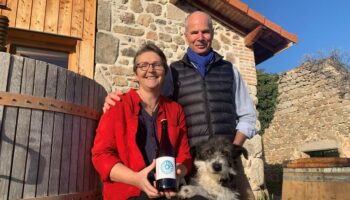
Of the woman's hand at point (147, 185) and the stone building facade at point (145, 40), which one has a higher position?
the stone building facade at point (145, 40)

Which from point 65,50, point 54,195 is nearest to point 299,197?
point 54,195

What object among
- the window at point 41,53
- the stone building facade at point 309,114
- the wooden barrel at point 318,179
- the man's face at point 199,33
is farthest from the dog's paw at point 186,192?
the stone building facade at point 309,114

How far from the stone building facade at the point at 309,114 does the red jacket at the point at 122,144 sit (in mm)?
9937

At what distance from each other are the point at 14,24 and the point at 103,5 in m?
1.70

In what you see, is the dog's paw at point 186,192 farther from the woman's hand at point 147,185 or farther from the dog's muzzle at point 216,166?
the woman's hand at point 147,185

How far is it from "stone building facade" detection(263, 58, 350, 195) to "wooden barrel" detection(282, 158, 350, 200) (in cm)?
871

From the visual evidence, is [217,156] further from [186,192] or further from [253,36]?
[253,36]

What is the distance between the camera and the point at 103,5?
6414 millimetres

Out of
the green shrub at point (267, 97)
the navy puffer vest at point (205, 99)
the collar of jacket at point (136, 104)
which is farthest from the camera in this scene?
the green shrub at point (267, 97)

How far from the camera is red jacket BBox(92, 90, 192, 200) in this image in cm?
234

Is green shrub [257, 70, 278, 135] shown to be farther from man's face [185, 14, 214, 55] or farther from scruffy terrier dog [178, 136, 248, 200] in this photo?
scruffy terrier dog [178, 136, 248, 200]

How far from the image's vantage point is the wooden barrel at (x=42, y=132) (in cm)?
235

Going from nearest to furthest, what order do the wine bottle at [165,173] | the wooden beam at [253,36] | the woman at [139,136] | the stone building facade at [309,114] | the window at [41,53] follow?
the wine bottle at [165,173], the woman at [139,136], the window at [41,53], the wooden beam at [253,36], the stone building facade at [309,114]

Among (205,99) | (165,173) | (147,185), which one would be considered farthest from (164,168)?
(205,99)
